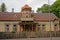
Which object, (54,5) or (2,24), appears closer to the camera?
(2,24)

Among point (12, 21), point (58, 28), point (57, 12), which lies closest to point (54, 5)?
point (57, 12)

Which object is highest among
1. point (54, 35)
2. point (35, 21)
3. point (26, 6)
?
point (26, 6)

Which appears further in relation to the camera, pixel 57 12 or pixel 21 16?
pixel 57 12

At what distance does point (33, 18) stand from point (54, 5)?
22.1 m

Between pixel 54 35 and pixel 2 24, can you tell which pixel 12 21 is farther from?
pixel 54 35

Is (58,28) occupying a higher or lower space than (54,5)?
lower

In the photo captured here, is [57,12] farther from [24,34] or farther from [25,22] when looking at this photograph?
[24,34]

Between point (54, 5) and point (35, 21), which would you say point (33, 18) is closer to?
point (35, 21)

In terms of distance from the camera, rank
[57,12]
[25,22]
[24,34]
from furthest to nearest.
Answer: [57,12]
[25,22]
[24,34]

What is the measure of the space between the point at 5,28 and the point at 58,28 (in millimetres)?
16000

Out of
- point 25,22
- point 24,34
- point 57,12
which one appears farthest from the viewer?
point 57,12

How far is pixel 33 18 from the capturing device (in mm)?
54875

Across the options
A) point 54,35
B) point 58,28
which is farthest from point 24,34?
point 58,28

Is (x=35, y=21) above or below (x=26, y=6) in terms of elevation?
below
